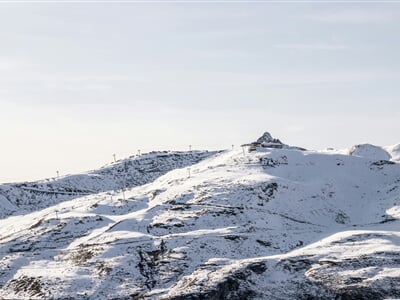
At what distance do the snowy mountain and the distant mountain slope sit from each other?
131 centimetres

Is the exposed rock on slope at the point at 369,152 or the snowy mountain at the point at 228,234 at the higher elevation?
the exposed rock on slope at the point at 369,152


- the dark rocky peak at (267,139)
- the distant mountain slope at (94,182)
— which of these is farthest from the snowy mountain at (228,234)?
the dark rocky peak at (267,139)

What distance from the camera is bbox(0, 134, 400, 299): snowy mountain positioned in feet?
233

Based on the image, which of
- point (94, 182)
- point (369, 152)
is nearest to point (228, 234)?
point (369, 152)

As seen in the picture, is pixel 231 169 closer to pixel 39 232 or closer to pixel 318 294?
pixel 39 232

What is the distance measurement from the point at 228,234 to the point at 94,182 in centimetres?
Result: 7606

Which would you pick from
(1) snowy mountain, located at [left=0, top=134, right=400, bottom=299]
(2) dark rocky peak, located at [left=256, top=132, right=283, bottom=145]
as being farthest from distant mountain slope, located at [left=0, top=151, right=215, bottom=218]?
(2) dark rocky peak, located at [left=256, top=132, right=283, bottom=145]

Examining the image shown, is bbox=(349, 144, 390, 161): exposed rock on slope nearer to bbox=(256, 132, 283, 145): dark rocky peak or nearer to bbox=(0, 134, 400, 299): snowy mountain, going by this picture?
bbox=(0, 134, 400, 299): snowy mountain

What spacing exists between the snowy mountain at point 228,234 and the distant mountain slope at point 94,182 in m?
1.31

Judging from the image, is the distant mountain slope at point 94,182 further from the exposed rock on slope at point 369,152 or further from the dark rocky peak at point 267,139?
the exposed rock on slope at point 369,152

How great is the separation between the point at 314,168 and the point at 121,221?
43633 mm

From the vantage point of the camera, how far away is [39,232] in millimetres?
99562

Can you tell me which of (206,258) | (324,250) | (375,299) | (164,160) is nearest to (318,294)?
(375,299)

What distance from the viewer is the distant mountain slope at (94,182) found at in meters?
139
